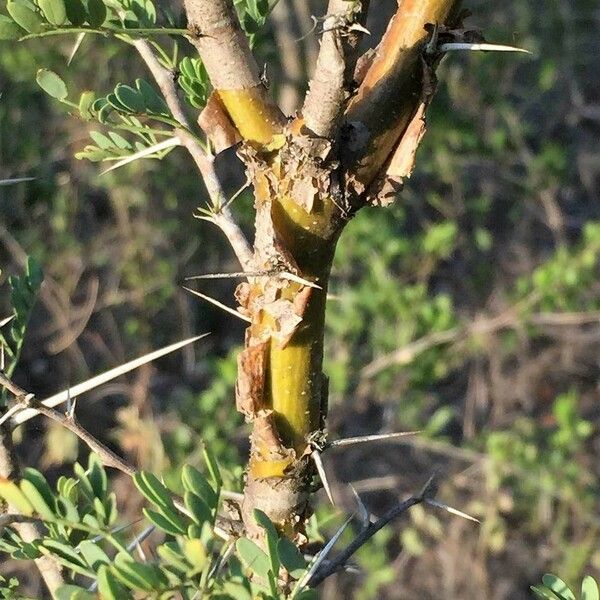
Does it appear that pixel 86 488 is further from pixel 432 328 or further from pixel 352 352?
pixel 352 352

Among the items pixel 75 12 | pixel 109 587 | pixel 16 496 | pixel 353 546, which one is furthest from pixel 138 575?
pixel 75 12

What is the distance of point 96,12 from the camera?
0.51 m

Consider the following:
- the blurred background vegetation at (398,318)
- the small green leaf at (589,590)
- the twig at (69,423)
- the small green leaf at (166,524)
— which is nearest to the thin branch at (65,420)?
the twig at (69,423)

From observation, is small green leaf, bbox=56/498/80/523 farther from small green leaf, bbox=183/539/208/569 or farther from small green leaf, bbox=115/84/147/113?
small green leaf, bbox=115/84/147/113

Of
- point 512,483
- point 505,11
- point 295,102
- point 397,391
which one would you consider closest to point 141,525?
point 397,391

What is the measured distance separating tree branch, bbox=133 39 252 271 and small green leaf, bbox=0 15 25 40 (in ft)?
0.47

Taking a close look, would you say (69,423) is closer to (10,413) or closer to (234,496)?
(10,413)

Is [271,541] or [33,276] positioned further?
[33,276]

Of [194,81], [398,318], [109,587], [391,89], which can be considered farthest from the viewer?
[398,318]

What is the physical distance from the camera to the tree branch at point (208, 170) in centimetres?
62

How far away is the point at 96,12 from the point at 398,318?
1.75 meters

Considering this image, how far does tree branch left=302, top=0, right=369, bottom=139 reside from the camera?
0.46 meters

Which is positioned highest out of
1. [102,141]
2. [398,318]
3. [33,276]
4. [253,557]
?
[102,141]

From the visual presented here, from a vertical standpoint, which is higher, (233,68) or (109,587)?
(233,68)
